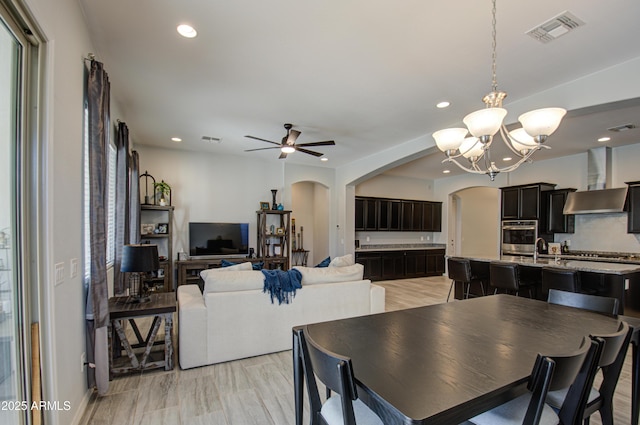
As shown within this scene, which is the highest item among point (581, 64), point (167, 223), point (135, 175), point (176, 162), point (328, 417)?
point (581, 64)

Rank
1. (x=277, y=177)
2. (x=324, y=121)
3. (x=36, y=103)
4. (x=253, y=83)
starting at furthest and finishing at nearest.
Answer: (x=277, y=177), (x=324, y=121), (x=253, y=83), (x=36, y=103)

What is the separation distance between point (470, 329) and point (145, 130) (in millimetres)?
5382

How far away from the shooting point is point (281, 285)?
336cm

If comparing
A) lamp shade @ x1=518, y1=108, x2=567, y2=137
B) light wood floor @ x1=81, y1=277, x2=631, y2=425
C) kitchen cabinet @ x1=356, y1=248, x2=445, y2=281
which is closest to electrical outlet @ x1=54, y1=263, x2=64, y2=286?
light wood floor @ x1=81, y1=277, x2=631, y2=425

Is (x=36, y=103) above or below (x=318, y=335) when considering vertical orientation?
above

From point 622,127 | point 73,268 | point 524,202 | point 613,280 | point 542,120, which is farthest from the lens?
point 524,202

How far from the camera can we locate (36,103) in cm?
162

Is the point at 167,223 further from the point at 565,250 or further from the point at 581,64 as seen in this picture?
the point at 565,250

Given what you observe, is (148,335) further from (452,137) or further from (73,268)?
(452,137)

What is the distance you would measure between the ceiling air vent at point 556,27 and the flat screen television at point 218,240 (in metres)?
5.77

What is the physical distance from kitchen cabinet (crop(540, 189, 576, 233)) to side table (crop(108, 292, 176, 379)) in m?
7.06

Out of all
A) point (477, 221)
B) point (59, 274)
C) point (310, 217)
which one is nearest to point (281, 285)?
point (59, 274)

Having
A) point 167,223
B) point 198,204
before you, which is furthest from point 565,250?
point 167,223

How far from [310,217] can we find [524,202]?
5.25 m
